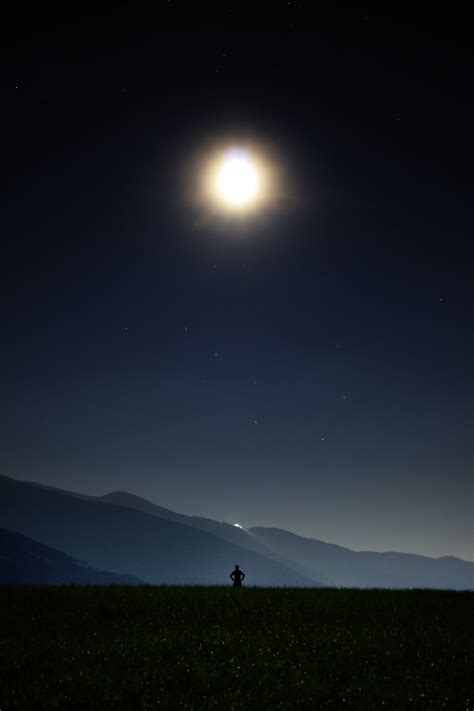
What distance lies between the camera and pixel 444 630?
16.1m

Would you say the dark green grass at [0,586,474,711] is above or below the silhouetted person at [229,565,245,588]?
below

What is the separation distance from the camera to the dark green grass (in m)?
11.5

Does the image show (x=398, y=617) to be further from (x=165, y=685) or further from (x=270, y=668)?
(x=165, y=685)

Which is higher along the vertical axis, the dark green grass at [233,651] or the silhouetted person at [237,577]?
the silhouetted person at [237,577]

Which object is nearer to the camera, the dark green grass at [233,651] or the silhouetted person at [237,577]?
the dark green grass at [233,651]

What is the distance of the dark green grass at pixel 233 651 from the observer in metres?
11.5

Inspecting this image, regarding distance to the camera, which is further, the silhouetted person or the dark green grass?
the silhouetted person

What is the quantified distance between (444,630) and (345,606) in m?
3.59

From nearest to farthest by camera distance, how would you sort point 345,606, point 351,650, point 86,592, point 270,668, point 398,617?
1. point 270,668
2. point 351,650
3. point 398,617
4. point 345,606
5. point 86,592

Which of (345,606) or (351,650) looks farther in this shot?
(345,606)

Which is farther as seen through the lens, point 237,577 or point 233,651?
point 237,577

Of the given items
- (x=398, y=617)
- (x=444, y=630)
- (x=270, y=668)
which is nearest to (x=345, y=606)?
(x=398, y=617)

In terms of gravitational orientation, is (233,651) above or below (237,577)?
below

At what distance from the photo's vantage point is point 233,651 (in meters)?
13.9
